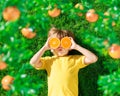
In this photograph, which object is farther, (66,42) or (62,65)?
(62,65)

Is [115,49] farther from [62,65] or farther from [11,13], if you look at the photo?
[11,13]

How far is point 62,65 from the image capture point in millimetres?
3576

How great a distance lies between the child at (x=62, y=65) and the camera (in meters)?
3.55

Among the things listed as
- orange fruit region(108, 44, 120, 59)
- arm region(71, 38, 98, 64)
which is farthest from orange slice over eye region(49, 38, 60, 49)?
orange fruit region(108, 44, 120, 59)

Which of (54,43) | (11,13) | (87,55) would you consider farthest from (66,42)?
(11,13)

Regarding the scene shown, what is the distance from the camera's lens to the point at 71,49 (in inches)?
145

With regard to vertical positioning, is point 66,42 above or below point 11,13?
below

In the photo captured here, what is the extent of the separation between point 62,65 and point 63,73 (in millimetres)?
67

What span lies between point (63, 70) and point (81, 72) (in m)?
0.39

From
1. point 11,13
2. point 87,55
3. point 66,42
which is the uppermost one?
point 11,13

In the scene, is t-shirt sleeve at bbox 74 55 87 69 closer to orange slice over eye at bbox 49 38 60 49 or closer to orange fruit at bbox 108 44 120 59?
orange slice over eye at bbox 49 38 60 49

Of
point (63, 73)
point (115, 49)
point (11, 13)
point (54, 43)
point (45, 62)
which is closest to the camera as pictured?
point (11, 13)

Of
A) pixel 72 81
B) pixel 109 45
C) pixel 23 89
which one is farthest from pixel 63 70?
pixel 23 89

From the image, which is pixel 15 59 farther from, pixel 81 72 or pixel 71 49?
pixel 81 72
